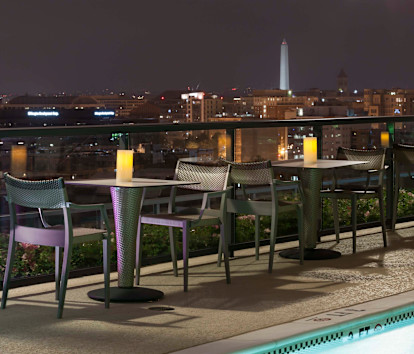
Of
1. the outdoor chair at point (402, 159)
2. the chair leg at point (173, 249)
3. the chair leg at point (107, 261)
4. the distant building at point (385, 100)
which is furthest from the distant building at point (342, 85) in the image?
the chair leg at point (107, 261)

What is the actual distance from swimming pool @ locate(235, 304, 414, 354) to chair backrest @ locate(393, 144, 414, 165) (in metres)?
3.35

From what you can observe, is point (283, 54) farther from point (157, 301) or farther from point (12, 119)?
point (157, 301)

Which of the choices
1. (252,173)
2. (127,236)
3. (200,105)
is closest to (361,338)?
(127,236)

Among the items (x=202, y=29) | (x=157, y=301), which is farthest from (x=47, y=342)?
(x=202, y=29)

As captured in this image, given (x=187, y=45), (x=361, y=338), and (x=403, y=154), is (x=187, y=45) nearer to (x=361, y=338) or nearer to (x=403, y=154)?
(x=403, y=154)

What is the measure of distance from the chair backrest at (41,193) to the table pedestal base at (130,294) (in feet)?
2.64

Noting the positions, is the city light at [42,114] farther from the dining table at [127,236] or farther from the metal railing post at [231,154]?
the dining table at [127,236]

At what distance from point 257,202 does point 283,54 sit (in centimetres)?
12622

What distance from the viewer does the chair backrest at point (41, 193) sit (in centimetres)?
455

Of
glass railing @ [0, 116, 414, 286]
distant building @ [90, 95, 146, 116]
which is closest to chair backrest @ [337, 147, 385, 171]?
glass railing @ [0, 116, 414, 286]

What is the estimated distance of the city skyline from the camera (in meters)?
86.8

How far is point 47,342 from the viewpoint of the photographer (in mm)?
4082

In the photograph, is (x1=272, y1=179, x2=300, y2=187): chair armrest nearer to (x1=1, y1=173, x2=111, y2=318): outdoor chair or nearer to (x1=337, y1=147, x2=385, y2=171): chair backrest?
(x1=337, y1=147, x2=385, y2=171): chair backrest

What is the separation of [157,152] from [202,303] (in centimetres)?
154
